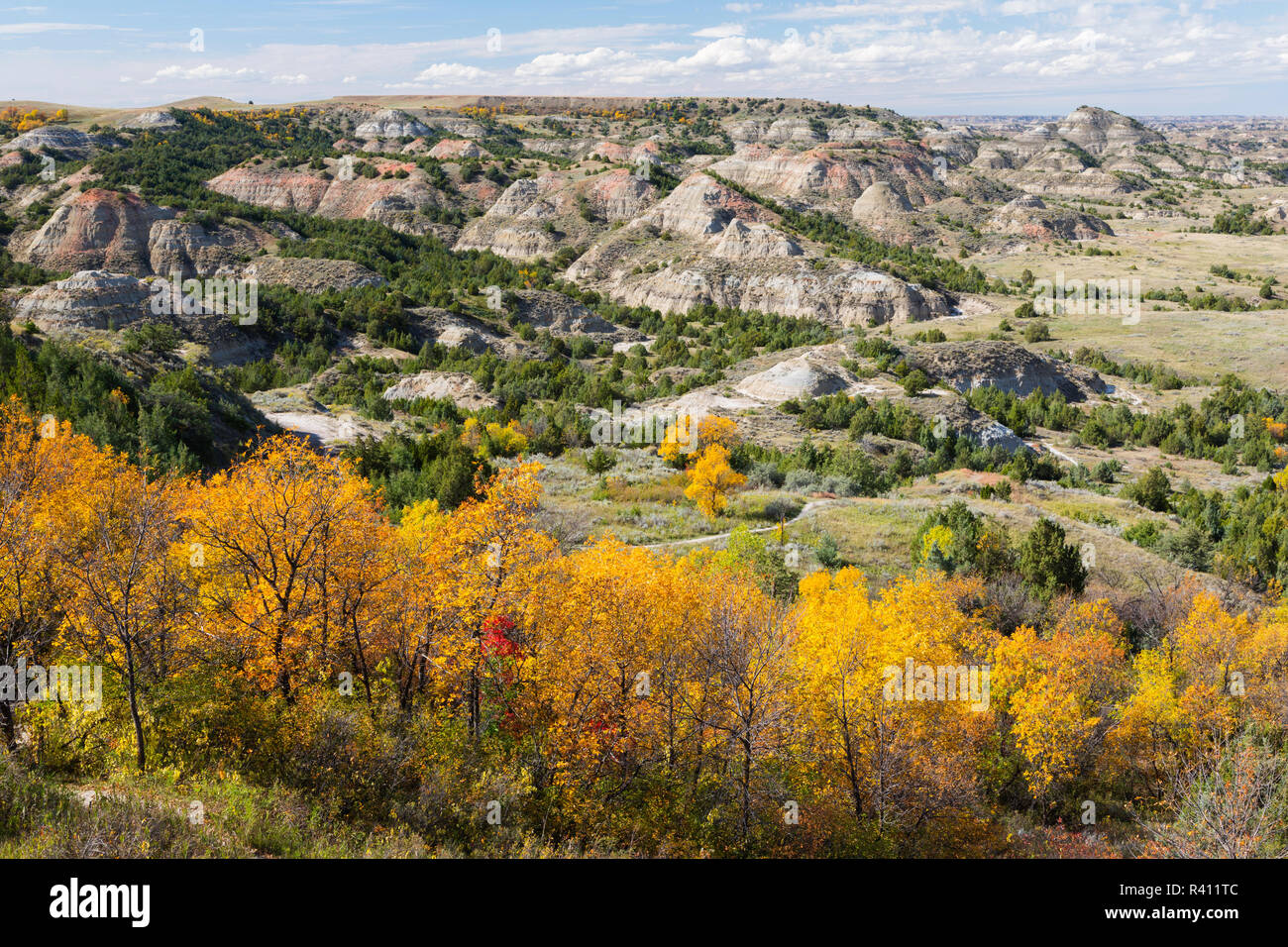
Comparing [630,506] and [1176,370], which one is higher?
[1176,370]

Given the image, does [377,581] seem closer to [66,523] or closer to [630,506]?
[66,523]

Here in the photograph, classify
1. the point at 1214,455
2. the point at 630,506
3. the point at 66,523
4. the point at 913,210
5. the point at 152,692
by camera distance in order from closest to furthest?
the point at 152,692 → the point at 66,523 → the point at 630,506 → the point at 1214,455 → the point at 913,210

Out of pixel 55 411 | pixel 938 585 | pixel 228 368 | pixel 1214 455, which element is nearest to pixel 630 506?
pixel 938 585

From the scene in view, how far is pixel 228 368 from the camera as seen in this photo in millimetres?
66812

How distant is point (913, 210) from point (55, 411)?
13389 cm

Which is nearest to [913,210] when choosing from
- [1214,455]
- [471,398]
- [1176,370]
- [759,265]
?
[759,265]

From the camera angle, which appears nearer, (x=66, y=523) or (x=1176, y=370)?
(x=66, y=523)

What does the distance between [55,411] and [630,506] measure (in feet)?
95.8

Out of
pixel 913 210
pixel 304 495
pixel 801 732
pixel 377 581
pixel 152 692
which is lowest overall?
pixel 801 732

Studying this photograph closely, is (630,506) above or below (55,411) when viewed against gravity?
below

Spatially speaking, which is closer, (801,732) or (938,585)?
(801,732)

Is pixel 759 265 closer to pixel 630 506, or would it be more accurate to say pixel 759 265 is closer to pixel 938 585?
pixel 630 506

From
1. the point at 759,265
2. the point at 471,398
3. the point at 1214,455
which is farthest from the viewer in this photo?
the point at 759,265

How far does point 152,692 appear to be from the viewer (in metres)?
16.5
